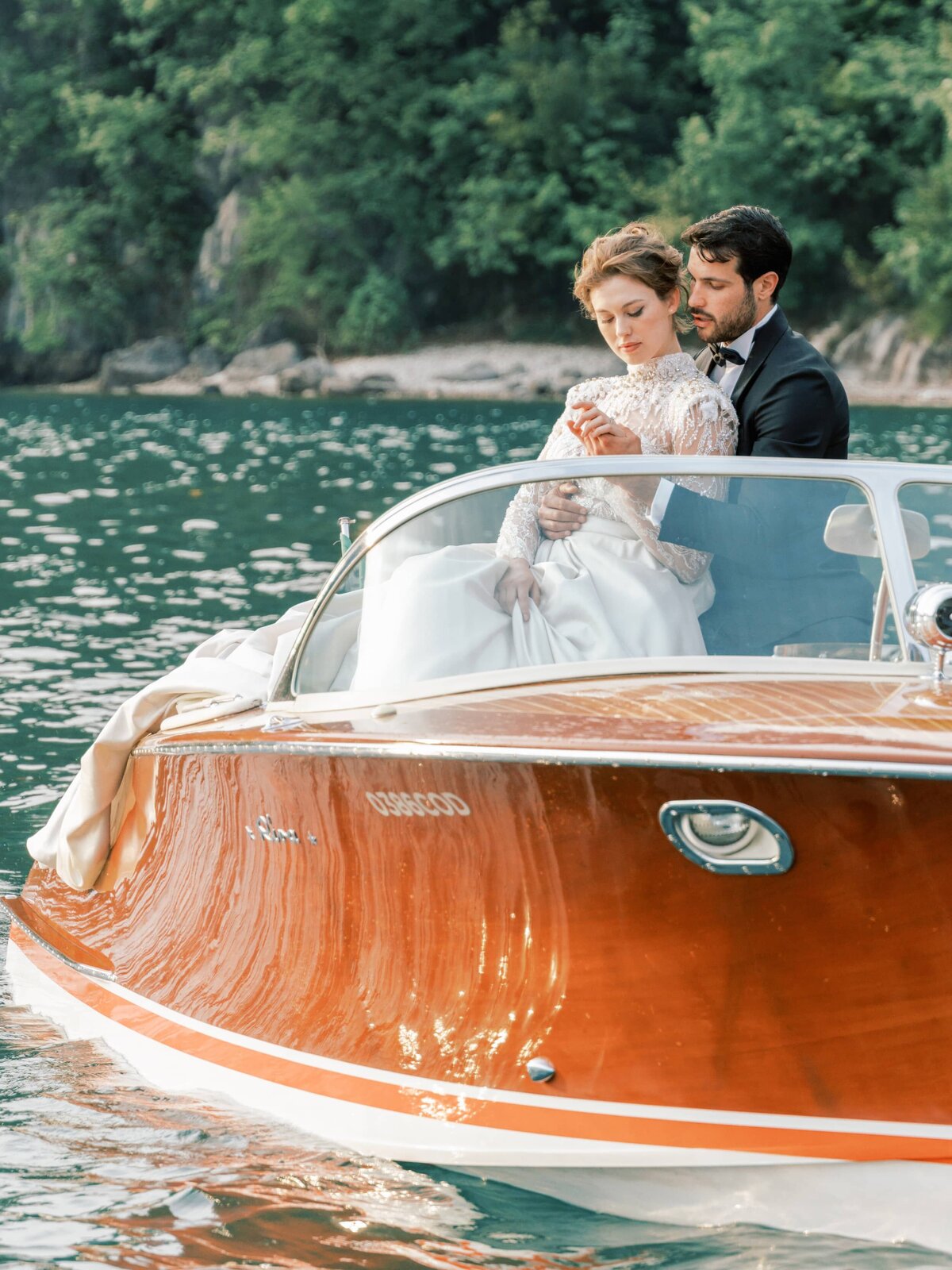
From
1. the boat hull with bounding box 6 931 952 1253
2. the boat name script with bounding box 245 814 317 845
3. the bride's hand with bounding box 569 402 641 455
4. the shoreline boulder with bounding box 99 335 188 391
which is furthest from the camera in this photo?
the shoreline boulder with bounding box 99 335 188 391

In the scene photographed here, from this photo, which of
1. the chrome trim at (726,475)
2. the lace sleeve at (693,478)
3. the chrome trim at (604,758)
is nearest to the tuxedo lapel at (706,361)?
the lace sleeve at (693,478)

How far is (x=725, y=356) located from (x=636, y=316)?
1.74 feet

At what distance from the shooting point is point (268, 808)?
3.60 metres

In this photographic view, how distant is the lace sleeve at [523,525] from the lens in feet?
11.9

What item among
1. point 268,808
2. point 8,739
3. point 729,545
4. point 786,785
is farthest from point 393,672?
point 8,739

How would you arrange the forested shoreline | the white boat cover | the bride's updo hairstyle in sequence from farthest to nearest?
1. the forested shoreline
2. the white boat cover
3. the bride's updo hairstyle

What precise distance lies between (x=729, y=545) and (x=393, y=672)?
0.76 m

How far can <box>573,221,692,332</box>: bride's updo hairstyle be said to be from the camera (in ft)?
13.1

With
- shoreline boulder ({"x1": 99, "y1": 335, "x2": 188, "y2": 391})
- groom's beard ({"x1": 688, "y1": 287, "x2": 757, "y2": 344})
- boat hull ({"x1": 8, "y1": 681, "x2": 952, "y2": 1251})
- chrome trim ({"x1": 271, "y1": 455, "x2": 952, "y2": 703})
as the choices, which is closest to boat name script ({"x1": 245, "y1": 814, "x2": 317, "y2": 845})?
A: boat hull ({"x1": 8, "y1": 681, "x2": 952, "y2": 1251})

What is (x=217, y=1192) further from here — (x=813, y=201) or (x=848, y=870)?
(x=813, y=201)

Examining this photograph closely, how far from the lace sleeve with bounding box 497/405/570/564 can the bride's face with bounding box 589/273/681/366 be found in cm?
55

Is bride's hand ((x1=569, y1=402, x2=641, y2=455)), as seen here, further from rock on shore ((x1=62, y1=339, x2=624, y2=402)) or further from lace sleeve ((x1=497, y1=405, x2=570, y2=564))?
rock on shore ((x1=62, y1=339, x2=624, y2=402))

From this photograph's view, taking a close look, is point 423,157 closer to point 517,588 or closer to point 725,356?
point 725,356

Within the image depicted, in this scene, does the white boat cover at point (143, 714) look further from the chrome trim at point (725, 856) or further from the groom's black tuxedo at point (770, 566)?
the chrome trim at point (725, 856)
